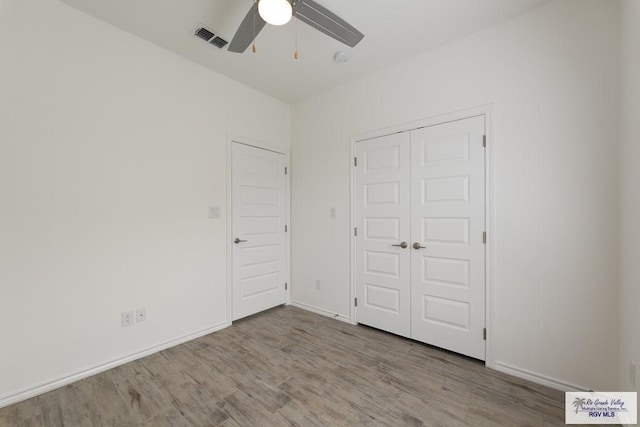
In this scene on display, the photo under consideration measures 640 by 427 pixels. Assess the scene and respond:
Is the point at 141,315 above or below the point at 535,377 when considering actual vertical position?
above

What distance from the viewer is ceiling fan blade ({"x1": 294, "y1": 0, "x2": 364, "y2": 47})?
5.34ft

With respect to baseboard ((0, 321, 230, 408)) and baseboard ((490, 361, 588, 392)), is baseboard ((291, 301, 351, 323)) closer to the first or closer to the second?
baseboard ((0, 321, 230, 408))

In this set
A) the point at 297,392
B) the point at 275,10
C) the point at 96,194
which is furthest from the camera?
the point at 96,194

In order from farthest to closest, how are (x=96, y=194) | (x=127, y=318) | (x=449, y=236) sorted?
(x=449, y=236) → (x=127, y=318) → (x=96, y=194)

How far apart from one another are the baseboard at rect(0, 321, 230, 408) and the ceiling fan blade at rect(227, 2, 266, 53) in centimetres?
270

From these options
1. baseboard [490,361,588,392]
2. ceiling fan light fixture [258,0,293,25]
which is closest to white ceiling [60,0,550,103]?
ceiling fan light fixture [258,0,293,25]

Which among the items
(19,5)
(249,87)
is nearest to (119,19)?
(19,5)

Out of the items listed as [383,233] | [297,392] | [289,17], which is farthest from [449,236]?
[289,17]

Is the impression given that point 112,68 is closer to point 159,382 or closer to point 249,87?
point 249,87

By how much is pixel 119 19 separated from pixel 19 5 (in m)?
0.58

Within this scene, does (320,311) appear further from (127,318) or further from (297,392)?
(127,318)

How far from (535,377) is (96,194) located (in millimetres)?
3745

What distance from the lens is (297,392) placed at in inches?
74.9

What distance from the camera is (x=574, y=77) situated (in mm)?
1871
